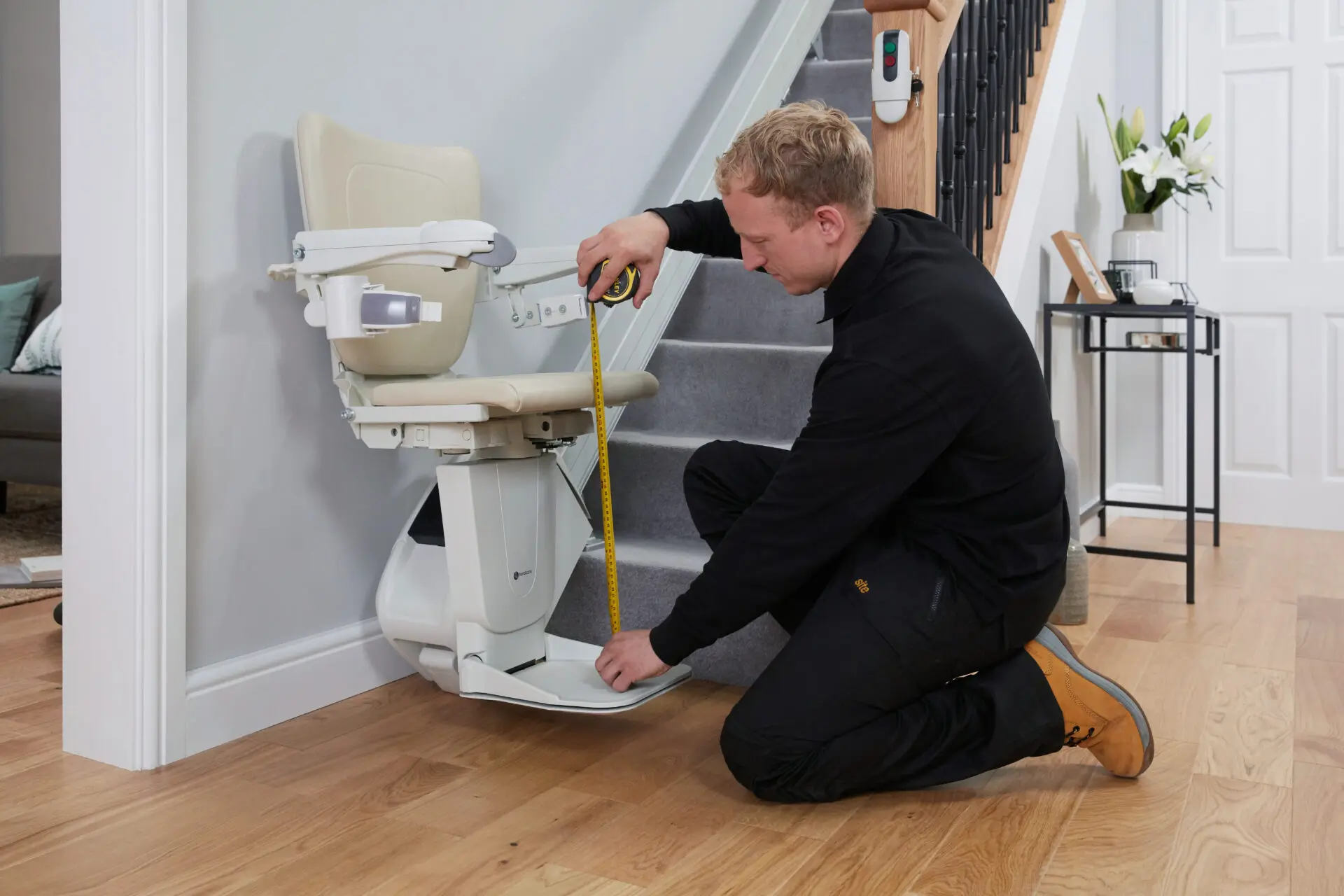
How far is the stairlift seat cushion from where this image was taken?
1.75 metres

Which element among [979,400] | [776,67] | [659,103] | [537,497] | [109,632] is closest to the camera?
[979,400]

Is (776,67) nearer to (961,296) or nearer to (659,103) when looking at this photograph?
(659,103)

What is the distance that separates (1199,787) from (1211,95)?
3227 millimetres

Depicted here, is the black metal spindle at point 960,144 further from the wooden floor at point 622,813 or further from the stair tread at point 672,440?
the wooden floor at point 622,813

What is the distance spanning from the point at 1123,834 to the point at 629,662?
2.43 feet

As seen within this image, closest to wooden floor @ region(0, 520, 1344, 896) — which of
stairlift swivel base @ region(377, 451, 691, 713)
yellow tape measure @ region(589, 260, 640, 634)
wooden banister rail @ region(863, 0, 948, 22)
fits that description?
stairlift swivel base @ region(377, 451, 691, 713)

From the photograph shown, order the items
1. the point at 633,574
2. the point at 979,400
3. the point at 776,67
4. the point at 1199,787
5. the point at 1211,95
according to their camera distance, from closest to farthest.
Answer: the point at 979,400
the point at 1199,787
the point at 633,574
the point at 776,67
the point at 1211,95

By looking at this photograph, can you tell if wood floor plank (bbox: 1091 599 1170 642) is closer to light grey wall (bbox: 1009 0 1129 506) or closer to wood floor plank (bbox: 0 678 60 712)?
light grey wall (bbox: 1009 0 1129 506)

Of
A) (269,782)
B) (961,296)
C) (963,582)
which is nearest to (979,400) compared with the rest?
(961,296)

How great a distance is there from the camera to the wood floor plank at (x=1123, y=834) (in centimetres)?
143

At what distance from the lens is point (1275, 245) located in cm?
409

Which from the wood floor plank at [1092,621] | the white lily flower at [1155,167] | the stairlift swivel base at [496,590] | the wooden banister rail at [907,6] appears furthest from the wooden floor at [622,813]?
the white lily flower at [1155,167]

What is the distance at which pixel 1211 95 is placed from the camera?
164 inches

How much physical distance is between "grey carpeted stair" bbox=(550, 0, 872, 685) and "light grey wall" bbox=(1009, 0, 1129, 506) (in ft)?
2.11
